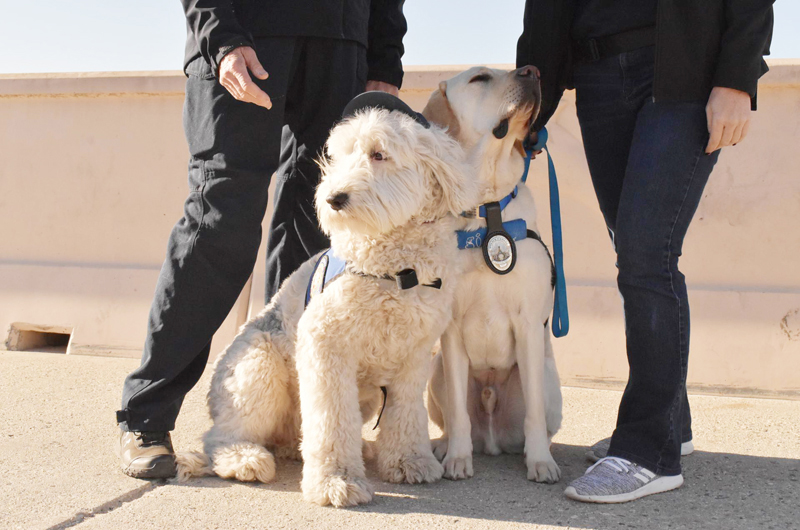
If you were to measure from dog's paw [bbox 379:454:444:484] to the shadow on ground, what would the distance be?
29 mm

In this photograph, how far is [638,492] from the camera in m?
2.62

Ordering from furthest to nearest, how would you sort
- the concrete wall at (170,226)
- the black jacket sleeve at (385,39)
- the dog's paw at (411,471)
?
the concrete wall at (170,226)
the black jacket sleeve at (385,39)
the dog's paw at (411,471)

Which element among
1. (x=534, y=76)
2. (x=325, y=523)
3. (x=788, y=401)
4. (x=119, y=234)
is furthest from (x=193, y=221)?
(x=788, y=401)

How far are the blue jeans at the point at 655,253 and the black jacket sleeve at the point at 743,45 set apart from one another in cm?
16

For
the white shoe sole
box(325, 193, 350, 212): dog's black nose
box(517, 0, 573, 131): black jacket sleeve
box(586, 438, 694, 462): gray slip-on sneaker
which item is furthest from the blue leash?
box(325, 193, 350, 212): dog's black nose

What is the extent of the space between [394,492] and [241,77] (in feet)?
5.28

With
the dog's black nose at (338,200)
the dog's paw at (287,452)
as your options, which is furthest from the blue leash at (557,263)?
the dog's paw at (287,452)

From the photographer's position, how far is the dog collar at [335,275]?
8.54 ft

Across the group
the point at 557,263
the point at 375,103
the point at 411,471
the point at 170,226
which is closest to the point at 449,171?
the point at 375,103

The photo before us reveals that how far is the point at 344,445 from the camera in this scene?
2.57 m

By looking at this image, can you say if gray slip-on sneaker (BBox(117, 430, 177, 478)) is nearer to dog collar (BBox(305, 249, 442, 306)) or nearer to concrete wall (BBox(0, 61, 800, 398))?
dog collar (BBox(305, 249, 442, 306))

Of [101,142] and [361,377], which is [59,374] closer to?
[101,142]

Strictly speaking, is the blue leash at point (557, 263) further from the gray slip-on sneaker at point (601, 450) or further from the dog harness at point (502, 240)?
the gray slip-on sneaker at point (601, 450)

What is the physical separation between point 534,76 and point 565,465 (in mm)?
1655
